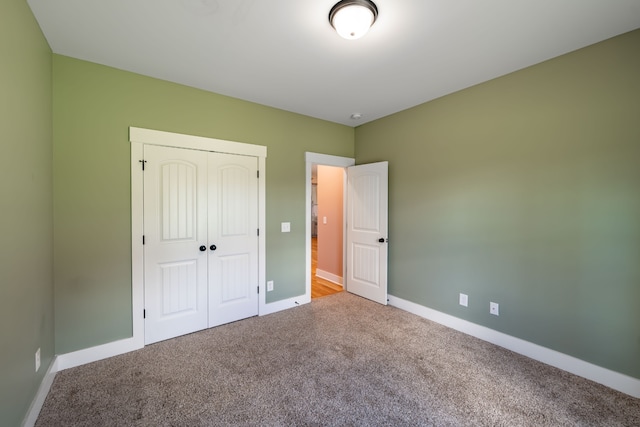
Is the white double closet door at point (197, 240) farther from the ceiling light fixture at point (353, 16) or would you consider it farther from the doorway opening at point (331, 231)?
the ceiling light fixture at point (353, 16)

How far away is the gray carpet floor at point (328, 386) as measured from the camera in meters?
1.73

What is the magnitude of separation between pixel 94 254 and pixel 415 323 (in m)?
3.37

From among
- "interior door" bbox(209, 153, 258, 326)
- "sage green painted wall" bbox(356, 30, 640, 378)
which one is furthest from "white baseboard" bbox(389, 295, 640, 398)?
"interior door" bbox(209, 153, 258, 326)

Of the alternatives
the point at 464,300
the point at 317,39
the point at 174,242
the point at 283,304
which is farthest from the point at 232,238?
the point at 464,300

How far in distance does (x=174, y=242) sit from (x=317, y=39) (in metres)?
2.33

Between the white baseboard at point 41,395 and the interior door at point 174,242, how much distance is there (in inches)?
25.9

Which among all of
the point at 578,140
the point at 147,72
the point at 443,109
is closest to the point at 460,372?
the point at 578,140

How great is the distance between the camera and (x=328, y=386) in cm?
203

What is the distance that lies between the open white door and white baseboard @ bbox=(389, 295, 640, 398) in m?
0.69

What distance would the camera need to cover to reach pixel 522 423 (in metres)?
1.68

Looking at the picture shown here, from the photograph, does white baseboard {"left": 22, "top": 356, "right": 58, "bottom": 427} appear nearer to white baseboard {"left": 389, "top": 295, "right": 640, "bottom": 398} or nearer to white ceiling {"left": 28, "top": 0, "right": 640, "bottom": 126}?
white ceiling {"left": 28, "top": 0, "right": 640, "bottom": 126}

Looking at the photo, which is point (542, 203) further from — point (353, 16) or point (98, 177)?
point (98, 177)

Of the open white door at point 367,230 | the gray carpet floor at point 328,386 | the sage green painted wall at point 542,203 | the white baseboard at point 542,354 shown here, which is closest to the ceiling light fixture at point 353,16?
the sage green painted wall at point 542,203

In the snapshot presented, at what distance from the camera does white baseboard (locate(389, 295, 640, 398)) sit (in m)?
1.98
